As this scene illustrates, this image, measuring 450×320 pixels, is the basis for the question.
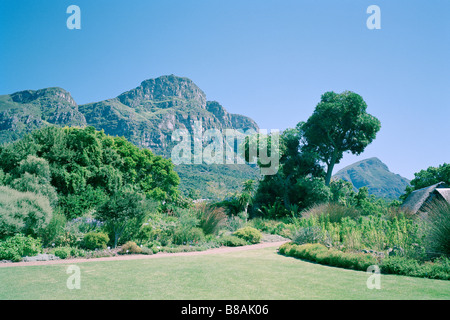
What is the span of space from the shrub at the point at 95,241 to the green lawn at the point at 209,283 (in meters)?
2.65

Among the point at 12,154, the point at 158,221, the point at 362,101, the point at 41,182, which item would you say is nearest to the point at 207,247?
the point at 158,221

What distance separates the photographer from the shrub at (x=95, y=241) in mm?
9945

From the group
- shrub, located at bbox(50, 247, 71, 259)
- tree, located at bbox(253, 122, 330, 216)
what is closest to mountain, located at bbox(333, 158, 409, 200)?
tree, located at bbox(253, 122, 330, 216)

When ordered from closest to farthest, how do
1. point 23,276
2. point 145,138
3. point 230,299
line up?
point 230,299, point 23,276, point 145,138

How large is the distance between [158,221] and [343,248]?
8152 millimetres

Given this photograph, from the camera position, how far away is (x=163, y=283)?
5473 mm

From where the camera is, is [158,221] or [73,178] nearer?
[158,221]

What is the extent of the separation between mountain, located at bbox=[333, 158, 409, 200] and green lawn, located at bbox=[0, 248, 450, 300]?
93.6m

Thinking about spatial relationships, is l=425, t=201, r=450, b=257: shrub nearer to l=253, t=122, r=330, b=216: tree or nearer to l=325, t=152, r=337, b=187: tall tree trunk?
l=253, t=122, r=330, b=216: tree

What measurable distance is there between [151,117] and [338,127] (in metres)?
122

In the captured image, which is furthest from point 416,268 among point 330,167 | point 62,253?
point 330,167
